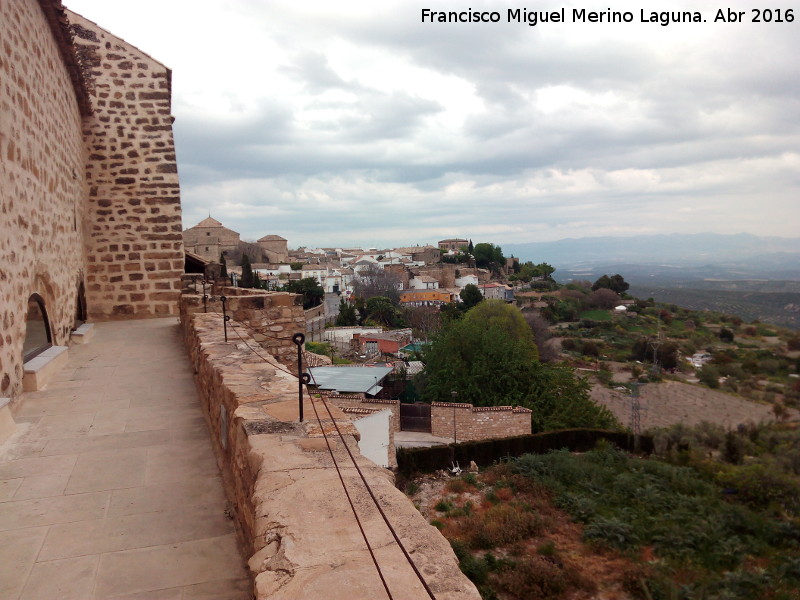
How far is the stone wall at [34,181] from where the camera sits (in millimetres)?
4324

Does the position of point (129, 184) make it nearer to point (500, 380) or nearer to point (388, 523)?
point (388, 523)

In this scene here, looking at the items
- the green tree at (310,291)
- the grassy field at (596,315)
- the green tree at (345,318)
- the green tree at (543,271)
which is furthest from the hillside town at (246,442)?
the green tree at (543,271)

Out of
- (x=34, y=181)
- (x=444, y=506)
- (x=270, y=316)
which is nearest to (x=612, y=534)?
(x=444, y=506)

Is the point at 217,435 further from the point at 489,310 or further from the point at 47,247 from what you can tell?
the point at 489,310

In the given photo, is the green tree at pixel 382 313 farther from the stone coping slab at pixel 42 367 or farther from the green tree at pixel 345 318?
the stone coping slab at pixel 42 367

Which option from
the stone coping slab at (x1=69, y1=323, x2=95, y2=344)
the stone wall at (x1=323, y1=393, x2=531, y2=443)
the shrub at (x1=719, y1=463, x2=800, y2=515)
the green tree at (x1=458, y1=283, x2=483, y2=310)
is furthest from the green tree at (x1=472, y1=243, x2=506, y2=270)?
the stone coping slab at (x1=69, y1=323, x2=95, y2=344)

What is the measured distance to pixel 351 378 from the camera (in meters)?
22.4

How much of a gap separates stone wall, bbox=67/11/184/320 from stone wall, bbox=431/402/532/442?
13122 mm

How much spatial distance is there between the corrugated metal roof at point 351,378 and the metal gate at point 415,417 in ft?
5.12

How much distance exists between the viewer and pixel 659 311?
57562mm

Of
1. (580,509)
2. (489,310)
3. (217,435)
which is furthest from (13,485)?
(489,310)

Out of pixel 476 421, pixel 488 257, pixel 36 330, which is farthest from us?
pixel 488 257

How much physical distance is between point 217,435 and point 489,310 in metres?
33.5

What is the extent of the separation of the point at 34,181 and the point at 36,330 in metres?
1.45
